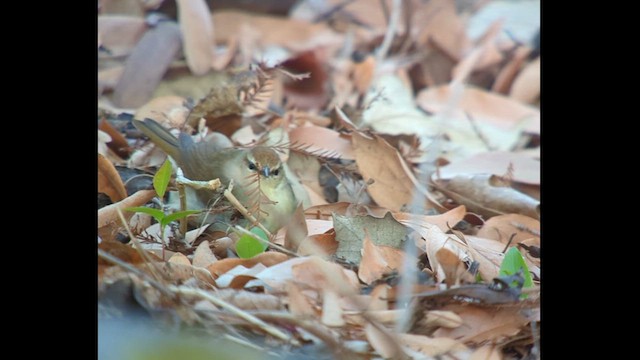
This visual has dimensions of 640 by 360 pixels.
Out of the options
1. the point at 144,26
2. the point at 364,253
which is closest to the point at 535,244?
the point at 364,253

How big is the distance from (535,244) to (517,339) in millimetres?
598

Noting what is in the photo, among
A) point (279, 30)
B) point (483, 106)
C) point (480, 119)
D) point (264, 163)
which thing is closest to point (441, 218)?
point (264, 163)

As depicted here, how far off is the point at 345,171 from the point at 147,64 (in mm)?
1187

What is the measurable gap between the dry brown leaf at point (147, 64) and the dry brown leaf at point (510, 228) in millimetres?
1369

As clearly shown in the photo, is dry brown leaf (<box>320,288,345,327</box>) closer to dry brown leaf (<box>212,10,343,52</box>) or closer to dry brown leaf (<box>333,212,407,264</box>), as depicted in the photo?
dry brown leaf (<box>333,212,407,264</box>)

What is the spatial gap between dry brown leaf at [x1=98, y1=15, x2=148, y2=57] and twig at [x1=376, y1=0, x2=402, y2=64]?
1080mm

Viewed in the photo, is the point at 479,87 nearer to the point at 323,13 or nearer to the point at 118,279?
the point at 323,13

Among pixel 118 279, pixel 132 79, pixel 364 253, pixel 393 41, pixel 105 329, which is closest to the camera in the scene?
pixel 105 329

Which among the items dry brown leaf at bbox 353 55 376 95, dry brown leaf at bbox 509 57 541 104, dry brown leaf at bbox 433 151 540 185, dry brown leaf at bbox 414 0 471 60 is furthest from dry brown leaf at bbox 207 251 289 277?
dry brown leaf at bbox 414 0 471 60

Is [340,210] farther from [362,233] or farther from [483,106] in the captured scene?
[483,106]

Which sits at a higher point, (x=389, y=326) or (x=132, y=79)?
(x=389, y=326)

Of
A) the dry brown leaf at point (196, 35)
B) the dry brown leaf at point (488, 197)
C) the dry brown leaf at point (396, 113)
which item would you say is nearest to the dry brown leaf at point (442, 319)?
the dry brown leaf at point (488, 197)

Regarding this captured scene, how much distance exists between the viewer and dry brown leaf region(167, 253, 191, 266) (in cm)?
169
